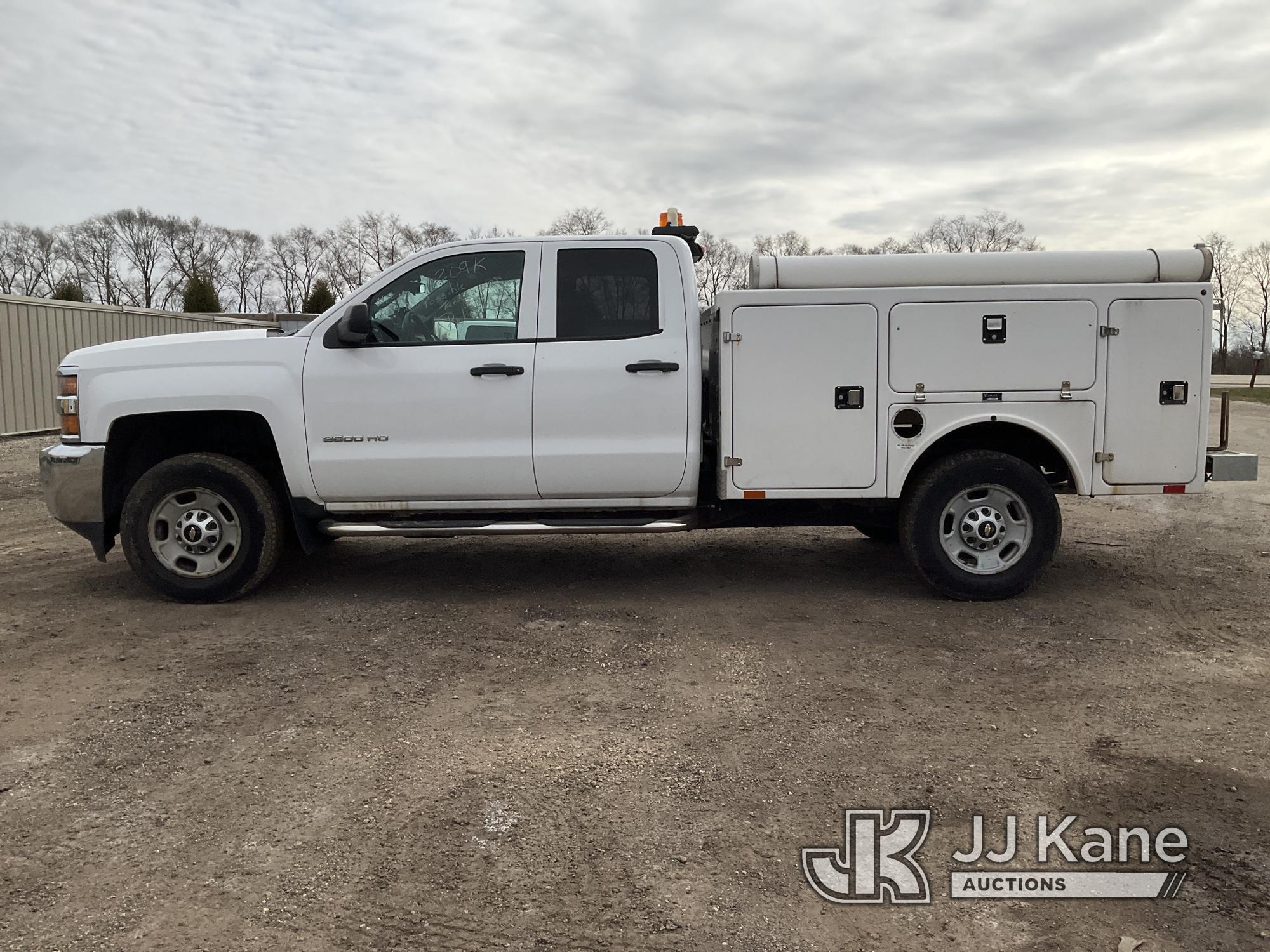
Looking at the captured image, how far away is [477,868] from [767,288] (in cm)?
375

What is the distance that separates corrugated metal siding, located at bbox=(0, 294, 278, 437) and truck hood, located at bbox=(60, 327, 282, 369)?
1178cm

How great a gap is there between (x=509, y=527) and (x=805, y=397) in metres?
1.88

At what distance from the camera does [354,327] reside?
18.0 ft

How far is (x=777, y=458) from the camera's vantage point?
223 inches

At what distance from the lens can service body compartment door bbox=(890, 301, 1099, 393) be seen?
5480 mm

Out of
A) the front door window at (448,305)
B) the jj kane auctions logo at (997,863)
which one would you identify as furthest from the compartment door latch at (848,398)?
the jj kane auctions logo at (997,863)

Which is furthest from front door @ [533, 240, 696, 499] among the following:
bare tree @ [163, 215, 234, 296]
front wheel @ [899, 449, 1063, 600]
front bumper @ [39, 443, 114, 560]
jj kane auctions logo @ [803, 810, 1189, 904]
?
bare tree @ [163, 215, 234, 296]

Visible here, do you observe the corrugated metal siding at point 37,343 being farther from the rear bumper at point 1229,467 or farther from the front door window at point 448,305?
the rear bumper at point 1229,467

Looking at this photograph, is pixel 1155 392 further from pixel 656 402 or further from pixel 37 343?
pixel 37 343

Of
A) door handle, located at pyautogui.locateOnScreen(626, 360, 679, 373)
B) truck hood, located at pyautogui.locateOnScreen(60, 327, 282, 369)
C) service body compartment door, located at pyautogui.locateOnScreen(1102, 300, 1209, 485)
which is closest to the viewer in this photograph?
service body compartment door, located at pyautogui.locateOnScreen(1102, 300, 1209, 485)

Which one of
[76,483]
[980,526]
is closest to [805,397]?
[980,526]

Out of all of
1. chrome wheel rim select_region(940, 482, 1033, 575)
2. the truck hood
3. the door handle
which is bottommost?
chrome wheel rim select_region(940, 482, 1033, 575)

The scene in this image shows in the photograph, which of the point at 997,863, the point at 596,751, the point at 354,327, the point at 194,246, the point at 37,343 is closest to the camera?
the point at 997,863

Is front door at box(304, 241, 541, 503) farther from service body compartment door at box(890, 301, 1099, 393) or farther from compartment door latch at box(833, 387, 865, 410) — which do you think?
service body compartment door at box(890, 301, 1099, 393)
